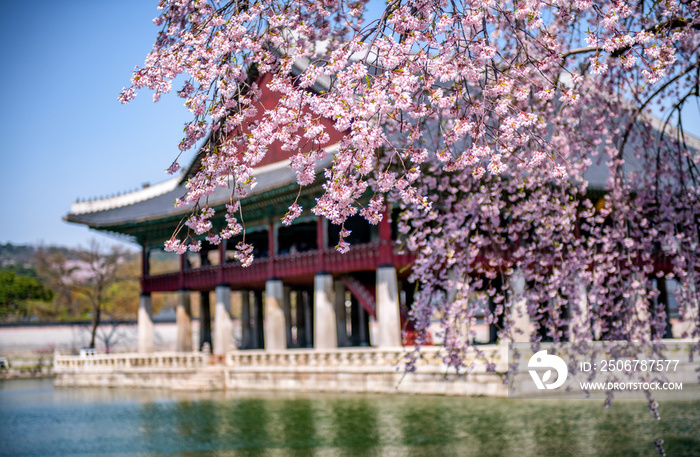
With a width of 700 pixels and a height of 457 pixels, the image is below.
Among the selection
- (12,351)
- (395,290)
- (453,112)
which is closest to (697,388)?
(395,290)

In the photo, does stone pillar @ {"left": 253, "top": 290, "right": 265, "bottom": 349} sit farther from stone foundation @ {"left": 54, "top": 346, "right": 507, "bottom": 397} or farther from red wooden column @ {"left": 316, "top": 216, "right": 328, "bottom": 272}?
red wooden column @ {"left": 316, "top": 216, "right": 328, "bottom": 272}

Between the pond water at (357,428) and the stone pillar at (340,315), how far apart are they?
931 cm

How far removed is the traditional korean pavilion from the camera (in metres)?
24.7

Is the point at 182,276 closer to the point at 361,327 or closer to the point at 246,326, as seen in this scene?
the point at 246,326

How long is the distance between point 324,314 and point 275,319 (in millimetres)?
2889

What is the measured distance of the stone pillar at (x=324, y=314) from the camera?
25.9 metres

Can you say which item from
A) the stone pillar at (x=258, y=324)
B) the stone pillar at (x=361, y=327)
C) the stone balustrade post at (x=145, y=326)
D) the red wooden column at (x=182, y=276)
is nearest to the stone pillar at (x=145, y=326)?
the stone balustrade post at (x=145, y=326)

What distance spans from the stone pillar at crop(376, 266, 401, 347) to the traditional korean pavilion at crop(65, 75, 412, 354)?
0.03m

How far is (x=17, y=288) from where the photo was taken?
186 feet

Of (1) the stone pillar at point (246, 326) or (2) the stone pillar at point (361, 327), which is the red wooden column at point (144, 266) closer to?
(1) the stone pillar at point (246, 326)

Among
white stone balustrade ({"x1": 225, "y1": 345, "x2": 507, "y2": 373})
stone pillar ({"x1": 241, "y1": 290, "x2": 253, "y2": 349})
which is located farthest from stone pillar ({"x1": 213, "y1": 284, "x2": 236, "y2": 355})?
stone pillar ({"x1": 241, "y1": 290, "x2": 253, "y2": 349})

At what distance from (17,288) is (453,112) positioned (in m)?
58.1

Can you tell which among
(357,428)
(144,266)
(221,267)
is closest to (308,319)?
(144,266)

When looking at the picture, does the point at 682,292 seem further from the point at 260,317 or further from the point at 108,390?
the point at 260,317
